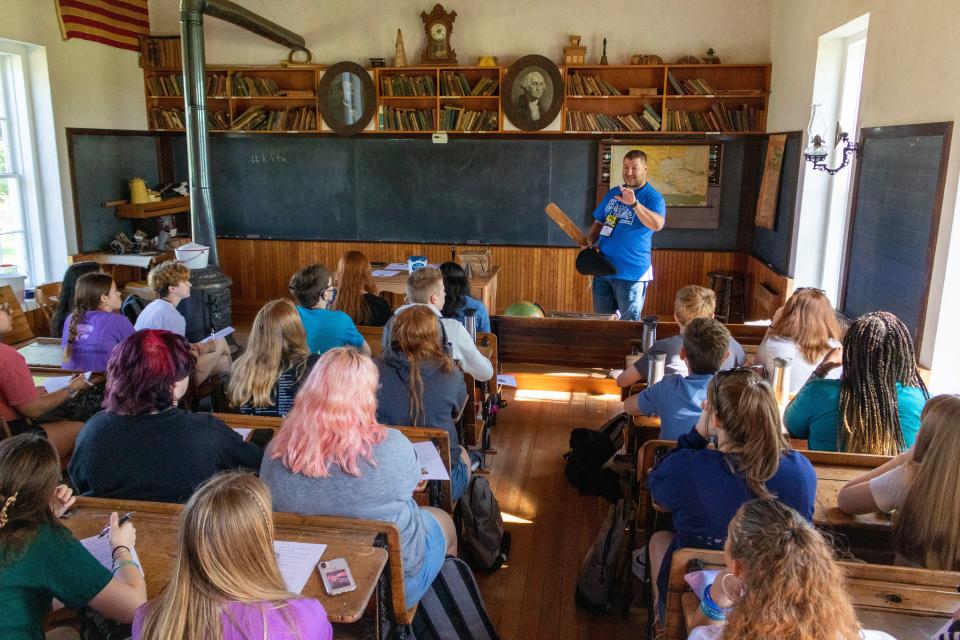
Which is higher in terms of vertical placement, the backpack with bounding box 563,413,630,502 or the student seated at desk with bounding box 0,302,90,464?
the student seated at desk with bounding box 0,302,90,464

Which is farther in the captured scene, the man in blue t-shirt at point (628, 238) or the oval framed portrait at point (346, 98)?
the oval framed portrait at point (346, 98)

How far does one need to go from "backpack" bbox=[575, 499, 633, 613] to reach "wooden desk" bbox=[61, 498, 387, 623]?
132 centimetres

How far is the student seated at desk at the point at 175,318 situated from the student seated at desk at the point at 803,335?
2.74 meters

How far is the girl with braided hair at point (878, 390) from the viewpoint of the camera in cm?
259

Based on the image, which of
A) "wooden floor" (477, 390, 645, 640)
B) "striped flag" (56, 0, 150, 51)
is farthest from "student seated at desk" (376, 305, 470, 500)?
"striped flag" (56, 0, 150, 51)

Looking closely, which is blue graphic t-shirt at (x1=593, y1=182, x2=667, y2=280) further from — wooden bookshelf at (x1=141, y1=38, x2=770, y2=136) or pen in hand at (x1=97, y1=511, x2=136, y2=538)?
pen in hand at (x1=97, y1=511, x2=136, y2=538)

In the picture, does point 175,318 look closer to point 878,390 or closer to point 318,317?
point 318,317

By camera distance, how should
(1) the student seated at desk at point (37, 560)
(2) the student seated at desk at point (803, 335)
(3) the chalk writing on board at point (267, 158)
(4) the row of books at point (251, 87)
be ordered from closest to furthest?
(1) the student seated at desk at point (37, 560) < (2) the student seated at desk at point (803, 335) < (4) the row of books at point (251, 87) < (3) the chalk writing on board at point (267, 158)

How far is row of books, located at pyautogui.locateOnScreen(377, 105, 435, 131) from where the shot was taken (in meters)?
7.79

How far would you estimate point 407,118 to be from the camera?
25.6ft

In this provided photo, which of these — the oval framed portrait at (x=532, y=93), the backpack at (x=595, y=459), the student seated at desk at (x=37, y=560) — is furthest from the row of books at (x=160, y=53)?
the student seated at desk at (x=37, y=560)

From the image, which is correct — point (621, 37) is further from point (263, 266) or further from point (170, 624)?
point (170, 624)

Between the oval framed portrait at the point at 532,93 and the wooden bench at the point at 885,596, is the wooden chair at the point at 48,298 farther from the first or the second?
the wooden bench at the point at 885,596

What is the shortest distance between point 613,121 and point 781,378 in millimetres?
4880
